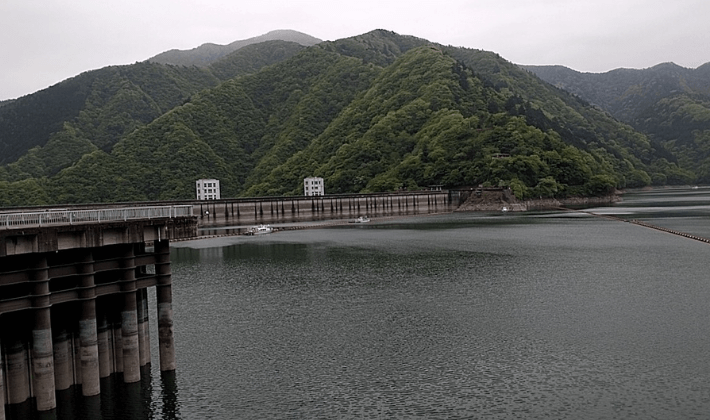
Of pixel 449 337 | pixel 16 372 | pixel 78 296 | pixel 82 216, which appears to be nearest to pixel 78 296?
pixel 78 296

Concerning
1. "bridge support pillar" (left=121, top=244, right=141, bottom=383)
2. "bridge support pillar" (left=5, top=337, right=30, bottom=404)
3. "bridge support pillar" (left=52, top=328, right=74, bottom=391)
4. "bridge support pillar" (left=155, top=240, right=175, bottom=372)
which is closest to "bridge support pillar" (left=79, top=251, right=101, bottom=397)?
"bridge support pillar" (left=52, top=328, right=74, bottom=391)

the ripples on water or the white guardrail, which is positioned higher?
the white guardrail

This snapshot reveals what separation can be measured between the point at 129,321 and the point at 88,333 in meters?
2.28

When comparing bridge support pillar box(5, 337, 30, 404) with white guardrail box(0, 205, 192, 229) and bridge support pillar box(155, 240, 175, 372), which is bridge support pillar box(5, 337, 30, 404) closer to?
white guardrail box(0, 205, 192, 229)

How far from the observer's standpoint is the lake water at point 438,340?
27.6 meters

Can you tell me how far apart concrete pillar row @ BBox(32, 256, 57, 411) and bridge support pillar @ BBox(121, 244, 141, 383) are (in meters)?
3.89

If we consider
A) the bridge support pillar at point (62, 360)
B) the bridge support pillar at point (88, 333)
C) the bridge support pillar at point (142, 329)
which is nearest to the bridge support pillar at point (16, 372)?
the bridge support pillar at point (62, 360)

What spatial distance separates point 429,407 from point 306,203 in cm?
14149

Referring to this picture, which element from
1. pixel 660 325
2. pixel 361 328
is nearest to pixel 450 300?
pixel 361 328

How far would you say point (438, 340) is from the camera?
125ft

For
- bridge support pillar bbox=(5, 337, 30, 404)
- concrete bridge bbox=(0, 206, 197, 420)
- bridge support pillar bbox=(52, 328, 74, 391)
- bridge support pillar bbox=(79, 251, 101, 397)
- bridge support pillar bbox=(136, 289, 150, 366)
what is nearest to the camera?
concrete bridge bbox=(0, 206, 197, 420)

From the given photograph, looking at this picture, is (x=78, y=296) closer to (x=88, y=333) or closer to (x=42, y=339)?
(x=88, y=333)

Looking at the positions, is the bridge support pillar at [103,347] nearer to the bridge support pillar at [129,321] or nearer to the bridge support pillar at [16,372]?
the bridge support pillar at [129,321]

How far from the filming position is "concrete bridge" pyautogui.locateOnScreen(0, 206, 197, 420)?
934 inches
